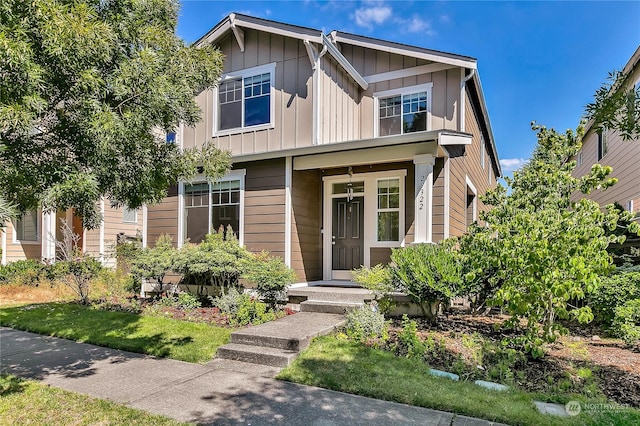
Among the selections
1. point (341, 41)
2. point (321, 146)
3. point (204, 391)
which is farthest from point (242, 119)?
point (204, 391)

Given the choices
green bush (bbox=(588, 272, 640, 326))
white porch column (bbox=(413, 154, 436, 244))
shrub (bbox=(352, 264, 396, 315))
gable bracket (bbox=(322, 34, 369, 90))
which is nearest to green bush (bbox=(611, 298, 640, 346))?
green bush (bbox=(588, 272, 640, 326))

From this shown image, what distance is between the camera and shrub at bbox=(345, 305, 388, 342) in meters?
5.89

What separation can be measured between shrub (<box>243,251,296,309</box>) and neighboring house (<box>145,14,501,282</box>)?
2.37ft

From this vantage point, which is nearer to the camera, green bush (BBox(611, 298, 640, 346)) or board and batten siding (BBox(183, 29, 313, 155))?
green bush (BBox(611, 298, 640, 346))

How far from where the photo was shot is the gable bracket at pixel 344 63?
9055 mm

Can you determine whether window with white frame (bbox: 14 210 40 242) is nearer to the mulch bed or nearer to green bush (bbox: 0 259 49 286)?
green bush (bbox: 0 259 49 286)

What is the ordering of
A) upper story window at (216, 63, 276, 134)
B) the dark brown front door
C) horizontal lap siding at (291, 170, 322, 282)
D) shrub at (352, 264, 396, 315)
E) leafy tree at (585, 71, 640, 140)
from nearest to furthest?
leafy tree at (585, 71, 640, 140), shrub at (352, 264, 396, 315), horizontal lap siding at (291, 170, 322, 282), the dark brown front door, upper story window at (216, 63, 276, 134)

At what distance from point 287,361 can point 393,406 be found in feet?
5.35

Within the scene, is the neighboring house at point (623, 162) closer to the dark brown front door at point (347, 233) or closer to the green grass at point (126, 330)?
the dark brown front door at point (347, 233)

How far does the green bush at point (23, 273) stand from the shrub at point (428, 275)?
10.5m

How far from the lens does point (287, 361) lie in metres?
5.03

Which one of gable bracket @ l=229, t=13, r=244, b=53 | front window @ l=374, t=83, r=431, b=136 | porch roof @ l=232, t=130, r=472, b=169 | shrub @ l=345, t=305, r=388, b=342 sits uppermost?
Result: gable bracket @ l=229, t=13, r=244, b=53

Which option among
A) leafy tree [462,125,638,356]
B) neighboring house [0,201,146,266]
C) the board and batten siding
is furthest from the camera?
neighboring house [0,201,146,266]

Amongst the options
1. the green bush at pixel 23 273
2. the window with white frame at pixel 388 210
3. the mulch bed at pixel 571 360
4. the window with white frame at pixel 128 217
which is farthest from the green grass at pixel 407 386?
the window with white frame at pixel 128 217
